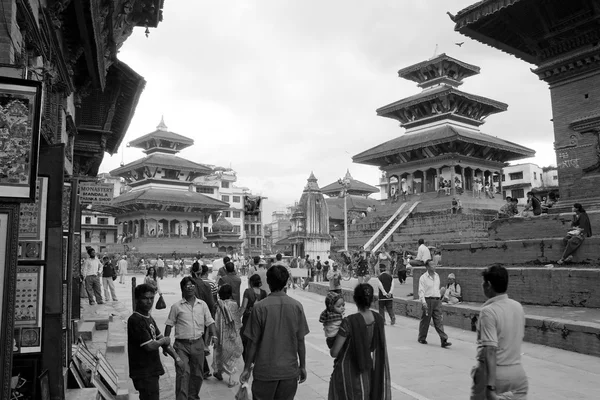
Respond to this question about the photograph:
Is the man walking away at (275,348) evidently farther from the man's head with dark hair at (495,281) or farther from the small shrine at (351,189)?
the small shrine at (351,189)

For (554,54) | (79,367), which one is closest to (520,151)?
(554,54)

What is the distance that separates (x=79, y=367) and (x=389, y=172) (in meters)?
38.7

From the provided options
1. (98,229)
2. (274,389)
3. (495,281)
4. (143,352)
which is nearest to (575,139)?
(495,281)

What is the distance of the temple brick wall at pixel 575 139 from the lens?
42.4ft

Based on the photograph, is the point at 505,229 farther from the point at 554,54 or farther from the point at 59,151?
the point at 59,151

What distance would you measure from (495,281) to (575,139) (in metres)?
11.6

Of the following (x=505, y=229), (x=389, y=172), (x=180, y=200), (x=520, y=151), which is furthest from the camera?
(x=180, y=200)

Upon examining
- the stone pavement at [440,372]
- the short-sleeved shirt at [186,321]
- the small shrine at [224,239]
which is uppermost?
the small shrine at [224,239]

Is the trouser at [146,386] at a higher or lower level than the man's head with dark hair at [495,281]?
lower

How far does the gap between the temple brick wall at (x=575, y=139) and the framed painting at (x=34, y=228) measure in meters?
12.7

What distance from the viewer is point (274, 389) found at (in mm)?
4000

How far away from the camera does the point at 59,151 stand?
4.39m

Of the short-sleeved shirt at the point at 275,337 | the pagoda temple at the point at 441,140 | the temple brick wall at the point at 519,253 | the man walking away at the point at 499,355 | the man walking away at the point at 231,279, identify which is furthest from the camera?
the pagoda temple at the point at 441,140

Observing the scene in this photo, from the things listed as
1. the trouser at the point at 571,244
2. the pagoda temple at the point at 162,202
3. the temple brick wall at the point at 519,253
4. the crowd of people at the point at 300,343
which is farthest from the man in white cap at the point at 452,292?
the pagoda temple at the point at 162,202
